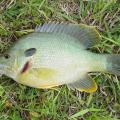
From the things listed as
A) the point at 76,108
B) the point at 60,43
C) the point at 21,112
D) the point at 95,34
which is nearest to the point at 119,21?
the point at 95,34

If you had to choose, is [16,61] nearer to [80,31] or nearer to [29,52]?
[29,52]

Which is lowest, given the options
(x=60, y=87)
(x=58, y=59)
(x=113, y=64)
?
(x=60, y=87)

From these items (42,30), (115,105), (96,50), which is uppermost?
(42,30)

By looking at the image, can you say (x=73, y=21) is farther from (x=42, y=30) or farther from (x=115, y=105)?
(x=115, y=105)

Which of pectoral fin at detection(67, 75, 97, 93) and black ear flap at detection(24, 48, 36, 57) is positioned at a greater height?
black ear flap at detection(24, 48, 36, 57)

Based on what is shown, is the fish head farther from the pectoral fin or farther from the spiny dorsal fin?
the pectoral fin

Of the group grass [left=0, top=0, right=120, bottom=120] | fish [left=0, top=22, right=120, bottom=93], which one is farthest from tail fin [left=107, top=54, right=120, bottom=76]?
grass [left=0, top=0, right=120, bottom=120]

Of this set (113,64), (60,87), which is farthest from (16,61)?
(113,64)
